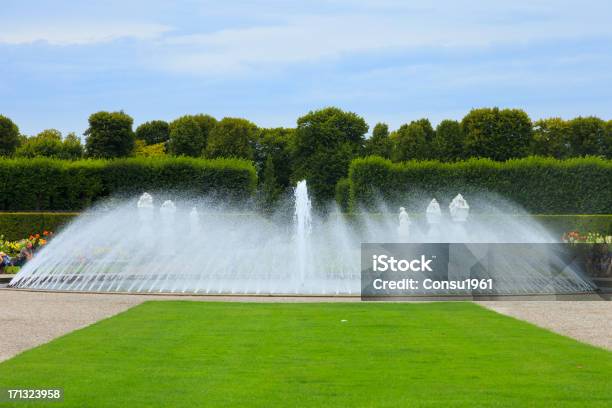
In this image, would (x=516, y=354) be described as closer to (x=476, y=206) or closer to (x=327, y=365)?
(x=327, y=365)

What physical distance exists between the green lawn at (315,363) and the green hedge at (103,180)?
2521 centimetres

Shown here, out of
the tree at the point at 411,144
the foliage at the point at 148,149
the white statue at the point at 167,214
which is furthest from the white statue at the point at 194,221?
the foliage at the point at 148,149

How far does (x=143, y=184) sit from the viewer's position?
37.2 m

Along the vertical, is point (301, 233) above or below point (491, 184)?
below

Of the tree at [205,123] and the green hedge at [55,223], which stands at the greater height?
the tree at [205,123]

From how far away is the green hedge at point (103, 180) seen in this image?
36.2 m

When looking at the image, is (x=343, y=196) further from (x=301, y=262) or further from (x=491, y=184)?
(x=301, y=262)

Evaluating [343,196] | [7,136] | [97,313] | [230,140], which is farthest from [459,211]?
[7,136]

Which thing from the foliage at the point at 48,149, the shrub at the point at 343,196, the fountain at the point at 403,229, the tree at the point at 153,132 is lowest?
the fountain at the point at 403,229

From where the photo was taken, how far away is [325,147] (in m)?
58.2

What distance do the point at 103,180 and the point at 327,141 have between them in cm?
2409

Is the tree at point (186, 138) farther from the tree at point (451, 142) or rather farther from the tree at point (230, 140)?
the tree at point (451, 142)

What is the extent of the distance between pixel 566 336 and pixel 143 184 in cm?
2886

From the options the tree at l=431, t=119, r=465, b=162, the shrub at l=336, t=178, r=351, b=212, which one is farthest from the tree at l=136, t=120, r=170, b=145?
the shrub at l=336, t=178, r=351, b=212
